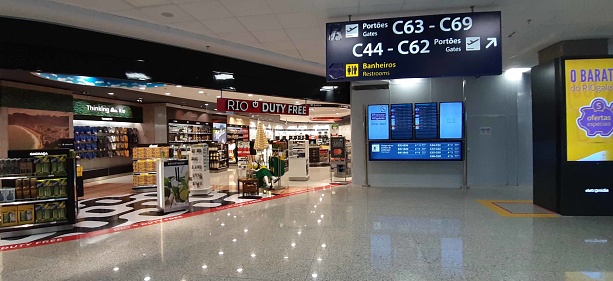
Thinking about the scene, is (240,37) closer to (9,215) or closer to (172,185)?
(172,185)

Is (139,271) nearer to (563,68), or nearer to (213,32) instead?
(213,32)

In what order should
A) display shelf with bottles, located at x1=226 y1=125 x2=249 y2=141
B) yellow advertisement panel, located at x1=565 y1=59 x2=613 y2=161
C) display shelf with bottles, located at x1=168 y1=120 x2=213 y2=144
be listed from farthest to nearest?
display shelf with bottles, located at x1=226 y1=125 x2=249 y2=141
display shelf with bottles, located at x1=168 y1=120 x2=213 y2=144
yellow advertisement panel, located at x1=565 y1=59 x2=613 y2=161

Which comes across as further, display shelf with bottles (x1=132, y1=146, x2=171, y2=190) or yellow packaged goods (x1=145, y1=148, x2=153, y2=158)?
yellow packaged goods (x1=145, y1=148, x2=153, y2=158)

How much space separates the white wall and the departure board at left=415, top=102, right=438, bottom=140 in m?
0.54

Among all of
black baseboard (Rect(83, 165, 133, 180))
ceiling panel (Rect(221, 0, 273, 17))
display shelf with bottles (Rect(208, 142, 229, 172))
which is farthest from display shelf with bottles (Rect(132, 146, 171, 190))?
ceiling panel (Rect(221, 0, 273, 17))

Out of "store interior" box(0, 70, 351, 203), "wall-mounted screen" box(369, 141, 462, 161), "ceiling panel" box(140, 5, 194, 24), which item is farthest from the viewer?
"store interior" box(0, 70, 351, 203)

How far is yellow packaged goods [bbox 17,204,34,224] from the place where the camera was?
16.8 ft

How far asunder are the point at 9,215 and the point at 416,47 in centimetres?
657

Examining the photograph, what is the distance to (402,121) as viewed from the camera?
8.83m

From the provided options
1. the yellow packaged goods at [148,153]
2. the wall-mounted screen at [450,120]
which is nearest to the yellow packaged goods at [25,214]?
the yellow packaged goods at [148,153]

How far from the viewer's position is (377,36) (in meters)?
4.52

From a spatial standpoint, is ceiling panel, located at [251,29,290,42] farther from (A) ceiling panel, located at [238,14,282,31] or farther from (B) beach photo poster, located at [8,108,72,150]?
(B) beach photo poster, located at [8,108,72,150]

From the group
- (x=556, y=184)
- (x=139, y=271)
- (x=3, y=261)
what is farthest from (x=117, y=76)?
(x=556, y=184)

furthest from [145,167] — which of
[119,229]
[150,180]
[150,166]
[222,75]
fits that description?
[119,229]
